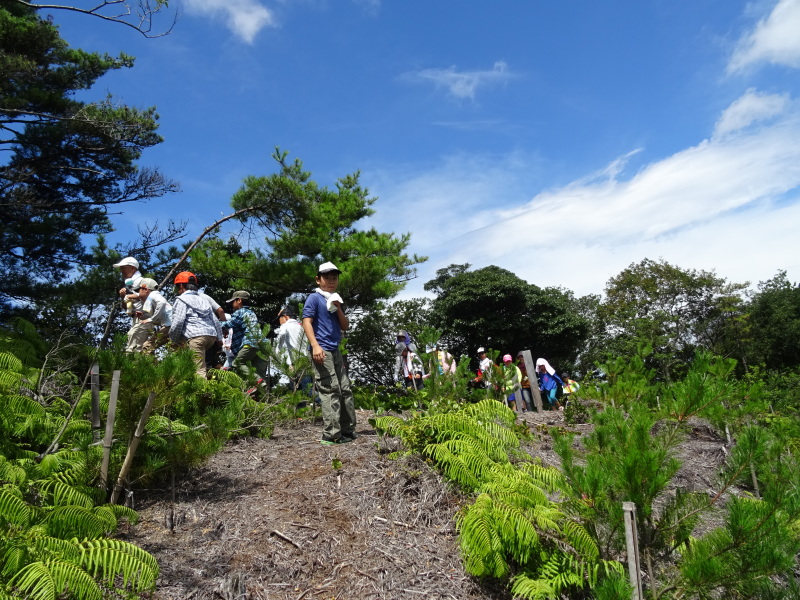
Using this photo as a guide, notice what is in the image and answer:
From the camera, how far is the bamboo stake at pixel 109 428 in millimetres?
3455

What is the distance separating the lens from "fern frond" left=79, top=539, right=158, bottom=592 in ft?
8.54

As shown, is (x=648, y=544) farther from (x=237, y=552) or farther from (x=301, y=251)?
(x=301, y=251)

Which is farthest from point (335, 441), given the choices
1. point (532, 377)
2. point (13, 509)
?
point (532, 377)

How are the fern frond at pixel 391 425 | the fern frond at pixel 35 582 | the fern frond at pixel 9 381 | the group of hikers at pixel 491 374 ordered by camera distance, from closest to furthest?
the fern frond at pixel 35 582 → the fern frond at pixel 9 381 → the fern frond at pixel 391 425 → the group of hikers at pixel 491 374

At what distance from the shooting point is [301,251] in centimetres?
1473

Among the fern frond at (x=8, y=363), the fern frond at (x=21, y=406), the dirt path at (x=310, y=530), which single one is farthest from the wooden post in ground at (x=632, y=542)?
the fern frond at (x=8, y=363)

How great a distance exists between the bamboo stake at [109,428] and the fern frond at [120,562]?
0.88 m

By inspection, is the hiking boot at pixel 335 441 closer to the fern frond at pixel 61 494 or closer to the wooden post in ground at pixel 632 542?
the fern frond at pixel 61 494

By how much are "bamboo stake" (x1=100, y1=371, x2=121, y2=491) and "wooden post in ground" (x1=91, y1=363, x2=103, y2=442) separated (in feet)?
1.07

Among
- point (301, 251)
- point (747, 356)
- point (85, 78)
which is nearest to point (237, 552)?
point (85, 78)

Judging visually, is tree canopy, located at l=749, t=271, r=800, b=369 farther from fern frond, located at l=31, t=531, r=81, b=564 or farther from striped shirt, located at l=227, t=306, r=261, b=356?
fern frond, located at l=31, t=531, r=81, b=564

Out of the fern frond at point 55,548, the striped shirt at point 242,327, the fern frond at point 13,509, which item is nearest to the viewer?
the fern frond at point 55,548

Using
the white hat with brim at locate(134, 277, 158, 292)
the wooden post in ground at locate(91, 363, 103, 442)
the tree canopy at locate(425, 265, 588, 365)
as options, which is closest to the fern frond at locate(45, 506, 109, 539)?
the wooden post in ground at locate(91, 363, 103, 442)

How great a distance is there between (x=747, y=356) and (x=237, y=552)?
34567 mm
